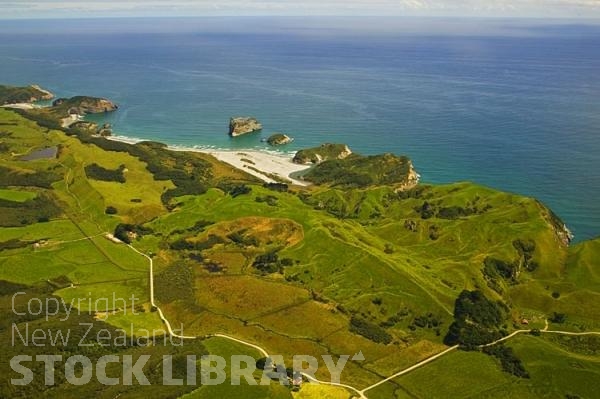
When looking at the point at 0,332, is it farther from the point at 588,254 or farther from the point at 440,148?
the point at 440,148

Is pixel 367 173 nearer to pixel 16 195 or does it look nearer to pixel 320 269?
pixel 320 269

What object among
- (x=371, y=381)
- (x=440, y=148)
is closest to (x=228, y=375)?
(x=371, y=381)

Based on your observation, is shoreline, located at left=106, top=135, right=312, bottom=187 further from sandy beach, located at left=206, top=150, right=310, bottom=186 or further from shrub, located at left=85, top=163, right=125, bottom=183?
shrub, located at left=85, top=163, right=125, bottom=183

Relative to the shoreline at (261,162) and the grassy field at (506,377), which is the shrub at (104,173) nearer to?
the shoreline at (261,162)

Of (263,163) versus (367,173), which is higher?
(367,173)

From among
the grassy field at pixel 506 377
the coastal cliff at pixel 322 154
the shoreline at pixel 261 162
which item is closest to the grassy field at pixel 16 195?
the shoreline at pixel 261 162

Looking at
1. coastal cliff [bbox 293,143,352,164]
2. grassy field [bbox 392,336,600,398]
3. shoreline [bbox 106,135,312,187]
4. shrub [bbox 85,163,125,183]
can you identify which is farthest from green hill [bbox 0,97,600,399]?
coastal cliff [bbox 293,143,352,164]

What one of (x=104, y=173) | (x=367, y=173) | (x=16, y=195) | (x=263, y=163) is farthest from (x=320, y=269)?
(x=16, y=195)

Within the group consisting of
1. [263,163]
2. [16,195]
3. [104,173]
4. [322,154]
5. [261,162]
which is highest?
[322,154]
